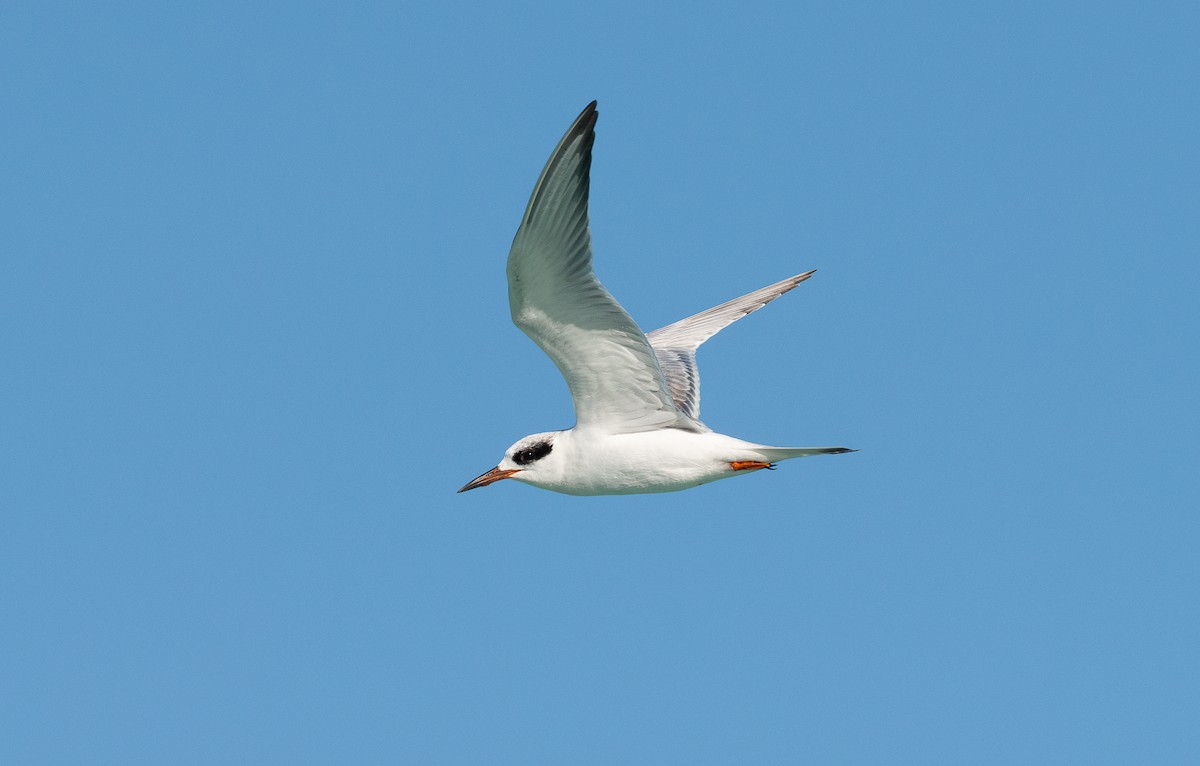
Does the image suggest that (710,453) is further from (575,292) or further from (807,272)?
(807,272)

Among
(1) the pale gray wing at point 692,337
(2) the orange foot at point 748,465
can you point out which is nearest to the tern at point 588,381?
(2) the orange foot at point 748,465

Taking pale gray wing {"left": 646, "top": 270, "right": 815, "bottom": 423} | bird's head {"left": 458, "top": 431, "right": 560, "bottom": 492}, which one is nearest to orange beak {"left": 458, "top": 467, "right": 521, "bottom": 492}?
bird's head {"left": 458, "top": 431, "right": 560, "bottom": 492}

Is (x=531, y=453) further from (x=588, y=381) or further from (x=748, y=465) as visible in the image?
(x=748, y=465)

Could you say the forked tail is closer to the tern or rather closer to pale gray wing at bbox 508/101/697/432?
the tern

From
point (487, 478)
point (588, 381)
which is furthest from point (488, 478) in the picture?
point (588, 381)

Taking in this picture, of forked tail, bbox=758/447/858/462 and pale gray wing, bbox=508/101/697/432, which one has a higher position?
pale gray wing, bbox=508/101/697/432

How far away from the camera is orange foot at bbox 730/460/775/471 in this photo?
42.7 feet

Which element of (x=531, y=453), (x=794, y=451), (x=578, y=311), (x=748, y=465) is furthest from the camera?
(x=531, y=453)

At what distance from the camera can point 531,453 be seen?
14.0 m

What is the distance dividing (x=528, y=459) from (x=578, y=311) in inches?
91.6

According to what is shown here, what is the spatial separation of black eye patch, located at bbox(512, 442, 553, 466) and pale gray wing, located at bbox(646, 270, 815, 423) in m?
1.94

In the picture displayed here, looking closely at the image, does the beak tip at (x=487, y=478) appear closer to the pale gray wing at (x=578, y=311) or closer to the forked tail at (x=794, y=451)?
the pale gray wing at (x=578, y=311)

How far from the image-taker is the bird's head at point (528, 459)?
13.9m

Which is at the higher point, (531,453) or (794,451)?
(531,453)
